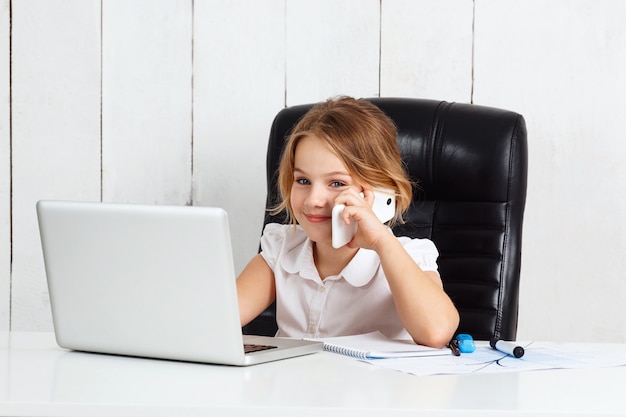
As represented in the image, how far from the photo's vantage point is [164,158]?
2406 mm

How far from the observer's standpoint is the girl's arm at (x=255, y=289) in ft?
5.55

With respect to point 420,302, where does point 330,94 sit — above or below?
above

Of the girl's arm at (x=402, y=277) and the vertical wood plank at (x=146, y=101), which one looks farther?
the vertical wood plank at (x=146, y=101)

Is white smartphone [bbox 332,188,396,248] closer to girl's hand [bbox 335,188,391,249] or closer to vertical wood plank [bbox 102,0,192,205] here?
girl's hand [bbox 335,188,391,249]

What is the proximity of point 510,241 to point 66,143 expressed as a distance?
1.35m

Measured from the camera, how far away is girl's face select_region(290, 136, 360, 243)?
153 cm

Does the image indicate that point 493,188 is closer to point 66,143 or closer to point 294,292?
point 294,292

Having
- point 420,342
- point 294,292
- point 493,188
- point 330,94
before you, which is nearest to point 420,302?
point 420,342

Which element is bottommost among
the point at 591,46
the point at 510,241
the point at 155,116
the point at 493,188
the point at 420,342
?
the point at 420,342

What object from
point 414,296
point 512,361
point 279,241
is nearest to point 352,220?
point 414,296

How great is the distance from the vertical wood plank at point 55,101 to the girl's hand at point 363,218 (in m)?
1.20

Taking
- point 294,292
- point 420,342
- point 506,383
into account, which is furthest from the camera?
point 294,292

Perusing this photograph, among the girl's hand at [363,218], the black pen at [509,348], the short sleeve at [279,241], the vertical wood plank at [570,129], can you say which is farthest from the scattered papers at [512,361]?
the vertical wood plank at [570,129]

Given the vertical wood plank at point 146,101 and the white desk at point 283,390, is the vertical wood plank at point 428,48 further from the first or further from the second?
the white desk at point 283,390
